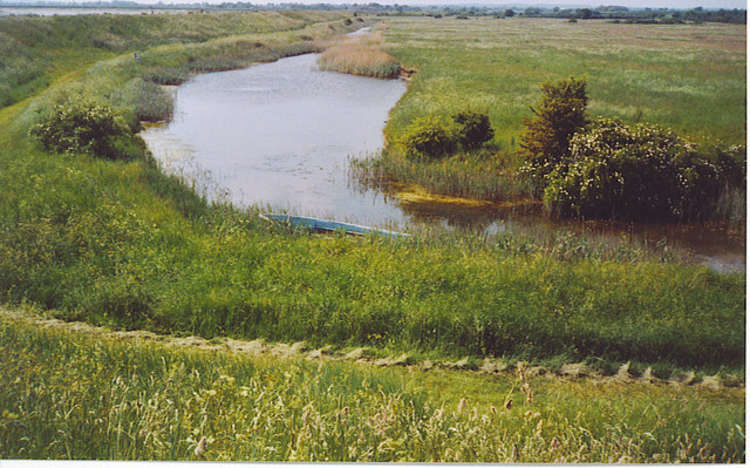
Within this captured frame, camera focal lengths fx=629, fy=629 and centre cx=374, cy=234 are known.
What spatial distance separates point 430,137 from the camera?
318 inches

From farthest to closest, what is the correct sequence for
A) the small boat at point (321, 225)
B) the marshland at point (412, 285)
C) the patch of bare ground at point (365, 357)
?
the small boat at point (321, 225)
the patch of bare ground at point (365, 357)
the marshland at point (412, 285)

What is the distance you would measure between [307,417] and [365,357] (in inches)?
63.5

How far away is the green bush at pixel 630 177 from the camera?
5930 mm

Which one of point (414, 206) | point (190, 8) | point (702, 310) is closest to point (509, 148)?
point (414, 206)

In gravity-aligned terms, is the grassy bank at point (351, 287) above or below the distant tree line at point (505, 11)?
below

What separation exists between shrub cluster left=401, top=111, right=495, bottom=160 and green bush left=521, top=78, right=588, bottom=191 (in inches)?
24.9

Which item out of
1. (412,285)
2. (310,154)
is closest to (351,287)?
(412,285)

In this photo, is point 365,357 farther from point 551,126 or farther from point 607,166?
point 551,126

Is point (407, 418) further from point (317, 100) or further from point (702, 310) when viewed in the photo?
point (317, 100)

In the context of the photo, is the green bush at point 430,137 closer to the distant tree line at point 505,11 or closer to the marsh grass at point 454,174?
the marsh grass at point 454,174

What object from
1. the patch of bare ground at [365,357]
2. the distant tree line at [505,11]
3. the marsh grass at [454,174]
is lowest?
the patch of bare ground at [365,357]

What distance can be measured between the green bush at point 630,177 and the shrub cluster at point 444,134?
1210 mm

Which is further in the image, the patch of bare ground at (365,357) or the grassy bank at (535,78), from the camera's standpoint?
the grassy bank at (535,78)

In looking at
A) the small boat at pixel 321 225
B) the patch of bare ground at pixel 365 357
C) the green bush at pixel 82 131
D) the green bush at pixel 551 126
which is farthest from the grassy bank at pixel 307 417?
the green bush at pixel 82 131
